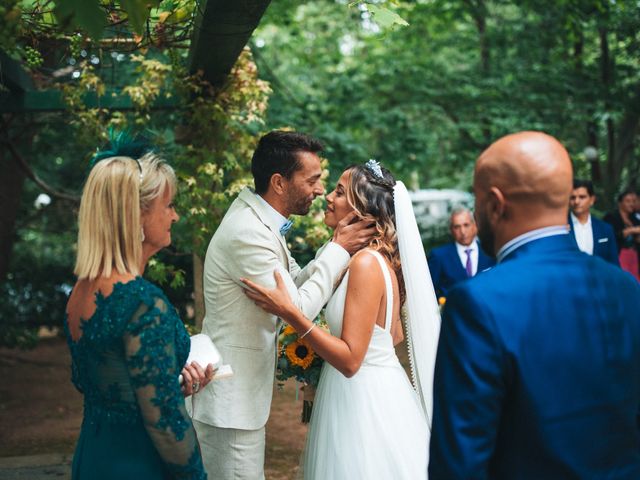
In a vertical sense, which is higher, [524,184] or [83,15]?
[83,15]

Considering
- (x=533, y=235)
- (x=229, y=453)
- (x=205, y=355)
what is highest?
(x=533, y=235)

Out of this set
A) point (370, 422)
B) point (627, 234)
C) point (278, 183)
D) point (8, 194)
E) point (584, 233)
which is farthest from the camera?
point (627, 234)

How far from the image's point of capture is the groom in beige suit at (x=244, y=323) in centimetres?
347

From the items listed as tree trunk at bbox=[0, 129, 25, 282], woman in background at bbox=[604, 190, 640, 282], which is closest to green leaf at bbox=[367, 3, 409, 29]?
tree trunk at bbox=[0, 129, 25, 282]

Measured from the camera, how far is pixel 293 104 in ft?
33.7

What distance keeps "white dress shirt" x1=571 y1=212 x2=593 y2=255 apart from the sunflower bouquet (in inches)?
180

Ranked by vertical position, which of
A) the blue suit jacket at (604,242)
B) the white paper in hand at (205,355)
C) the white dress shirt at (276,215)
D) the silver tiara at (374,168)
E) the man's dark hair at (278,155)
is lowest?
the blue suit jacket at (604,242)

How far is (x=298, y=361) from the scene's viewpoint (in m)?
3.99

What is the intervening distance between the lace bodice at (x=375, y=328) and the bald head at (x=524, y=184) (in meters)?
1.67

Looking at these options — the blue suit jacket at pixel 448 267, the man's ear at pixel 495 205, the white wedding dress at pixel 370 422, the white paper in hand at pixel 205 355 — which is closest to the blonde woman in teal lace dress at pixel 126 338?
the white paper in hand at pixel 205 355

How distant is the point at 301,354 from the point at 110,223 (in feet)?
5.88

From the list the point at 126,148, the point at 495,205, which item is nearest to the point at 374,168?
the point at 126,148

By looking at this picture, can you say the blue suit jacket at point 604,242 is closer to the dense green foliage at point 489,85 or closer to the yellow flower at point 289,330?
the dense green foliage at point 489,85

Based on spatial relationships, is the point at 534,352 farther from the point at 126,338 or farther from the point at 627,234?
the point at 627,234
